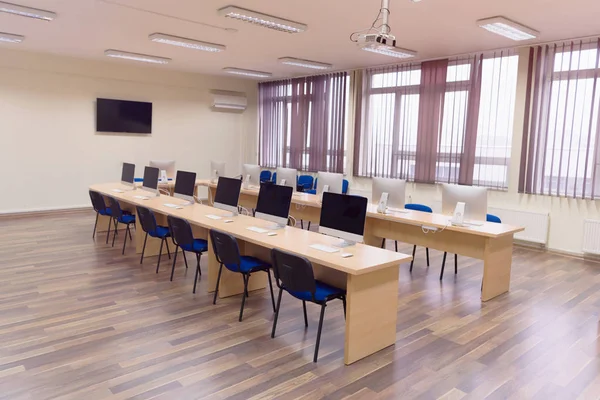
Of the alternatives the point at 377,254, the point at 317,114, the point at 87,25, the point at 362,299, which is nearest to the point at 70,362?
the point at 362,299

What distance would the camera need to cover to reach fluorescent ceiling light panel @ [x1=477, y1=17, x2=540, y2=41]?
527 centimetres

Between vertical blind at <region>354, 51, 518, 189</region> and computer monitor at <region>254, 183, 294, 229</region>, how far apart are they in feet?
14.0

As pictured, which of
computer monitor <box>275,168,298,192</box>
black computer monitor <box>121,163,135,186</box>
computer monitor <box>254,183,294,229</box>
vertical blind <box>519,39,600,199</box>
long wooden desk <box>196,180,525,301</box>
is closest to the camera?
computer monitor <box>254,183,294,229</box>

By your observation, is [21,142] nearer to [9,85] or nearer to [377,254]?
[9,85]

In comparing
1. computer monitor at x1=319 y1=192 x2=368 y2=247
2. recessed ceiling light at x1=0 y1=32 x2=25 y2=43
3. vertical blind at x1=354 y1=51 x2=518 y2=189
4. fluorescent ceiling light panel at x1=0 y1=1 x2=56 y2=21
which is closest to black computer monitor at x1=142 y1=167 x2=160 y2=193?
fluorescent ceiling light panel at x1=0 y1=1 x2=56 y2=21

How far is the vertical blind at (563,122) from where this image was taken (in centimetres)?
621

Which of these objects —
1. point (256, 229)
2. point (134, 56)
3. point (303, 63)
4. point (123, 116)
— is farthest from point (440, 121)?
point (123, 116)

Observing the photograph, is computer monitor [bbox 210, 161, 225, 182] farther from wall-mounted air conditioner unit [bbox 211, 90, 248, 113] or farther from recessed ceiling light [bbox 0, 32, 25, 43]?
recessed ceiling light [bbox 0, 32, 25, 43]

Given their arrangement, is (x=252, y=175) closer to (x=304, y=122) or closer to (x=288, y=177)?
(x=288, y=177)

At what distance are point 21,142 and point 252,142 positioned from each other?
5269mm

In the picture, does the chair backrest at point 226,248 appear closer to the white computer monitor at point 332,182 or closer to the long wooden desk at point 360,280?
the long wooden desk at point 360,280

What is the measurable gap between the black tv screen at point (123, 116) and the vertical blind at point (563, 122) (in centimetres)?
756

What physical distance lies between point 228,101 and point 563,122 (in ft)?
24.2

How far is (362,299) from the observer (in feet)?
10.7
